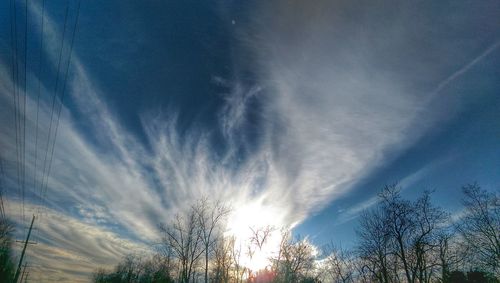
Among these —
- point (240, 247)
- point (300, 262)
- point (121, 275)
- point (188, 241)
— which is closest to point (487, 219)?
point (300, 262)

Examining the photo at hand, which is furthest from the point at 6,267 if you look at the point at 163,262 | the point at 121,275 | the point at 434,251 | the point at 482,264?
the point at 482,264

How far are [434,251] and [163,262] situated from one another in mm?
55849

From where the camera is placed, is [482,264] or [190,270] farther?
[190,270]

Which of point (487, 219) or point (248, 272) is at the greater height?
point (487, 219)

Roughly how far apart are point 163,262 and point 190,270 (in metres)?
25.7

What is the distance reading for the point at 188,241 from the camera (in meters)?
39.8

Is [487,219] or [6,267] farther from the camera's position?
[6,267]

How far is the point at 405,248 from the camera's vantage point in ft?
91.2

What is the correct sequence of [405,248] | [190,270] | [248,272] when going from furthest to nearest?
[248,272], [190,270], [405,248]

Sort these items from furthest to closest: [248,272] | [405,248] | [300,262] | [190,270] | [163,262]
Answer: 1. [163,262]
2. [248,272]
3. [300,262]
4. [190,270]
5. [405,248]

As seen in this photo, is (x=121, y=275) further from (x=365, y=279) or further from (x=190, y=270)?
(x=365, y=279)

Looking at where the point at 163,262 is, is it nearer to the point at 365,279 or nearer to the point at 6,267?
the point at 6,267

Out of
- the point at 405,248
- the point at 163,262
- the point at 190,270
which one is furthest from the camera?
the point at 163,262

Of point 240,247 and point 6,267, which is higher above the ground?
point 240,247
